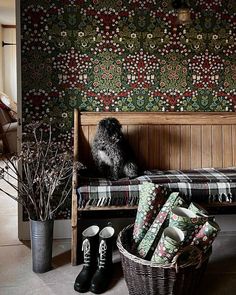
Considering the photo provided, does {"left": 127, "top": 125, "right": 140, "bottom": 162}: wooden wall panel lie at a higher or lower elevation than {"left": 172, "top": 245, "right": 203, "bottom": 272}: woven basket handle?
higher

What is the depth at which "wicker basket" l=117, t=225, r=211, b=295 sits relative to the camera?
6.24 ft

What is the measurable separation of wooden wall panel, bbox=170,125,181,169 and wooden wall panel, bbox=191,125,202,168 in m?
0.12

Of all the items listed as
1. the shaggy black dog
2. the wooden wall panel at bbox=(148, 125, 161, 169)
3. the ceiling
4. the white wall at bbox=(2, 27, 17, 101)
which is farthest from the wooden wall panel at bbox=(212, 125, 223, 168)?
the white wall at bbox=(2, 27, 17, 101)

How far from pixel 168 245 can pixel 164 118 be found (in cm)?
134

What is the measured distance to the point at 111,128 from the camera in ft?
8.68

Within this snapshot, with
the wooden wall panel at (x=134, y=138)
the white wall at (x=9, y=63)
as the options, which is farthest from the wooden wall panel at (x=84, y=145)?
the white wall at (x=9, y=63)

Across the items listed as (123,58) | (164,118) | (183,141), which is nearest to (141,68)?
(123,58)

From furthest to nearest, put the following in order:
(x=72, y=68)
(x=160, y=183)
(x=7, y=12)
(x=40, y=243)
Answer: (x=7, y=12) → (x=72, y=68) → (x=160, y=183) → (x=40, y=243)

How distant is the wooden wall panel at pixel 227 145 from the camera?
3031 millimetres

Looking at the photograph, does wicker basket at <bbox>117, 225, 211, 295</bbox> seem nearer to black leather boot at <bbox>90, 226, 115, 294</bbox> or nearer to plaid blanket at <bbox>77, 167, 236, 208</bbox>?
black leather boot at <bbox>90, 226, 115, 294</bbox>

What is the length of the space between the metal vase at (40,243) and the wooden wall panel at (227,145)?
1.60 metres

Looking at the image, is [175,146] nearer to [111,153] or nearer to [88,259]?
[111,153]

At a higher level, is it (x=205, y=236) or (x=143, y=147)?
(x=143, y=147)

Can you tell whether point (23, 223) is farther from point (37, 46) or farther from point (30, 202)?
point (37, 46)
